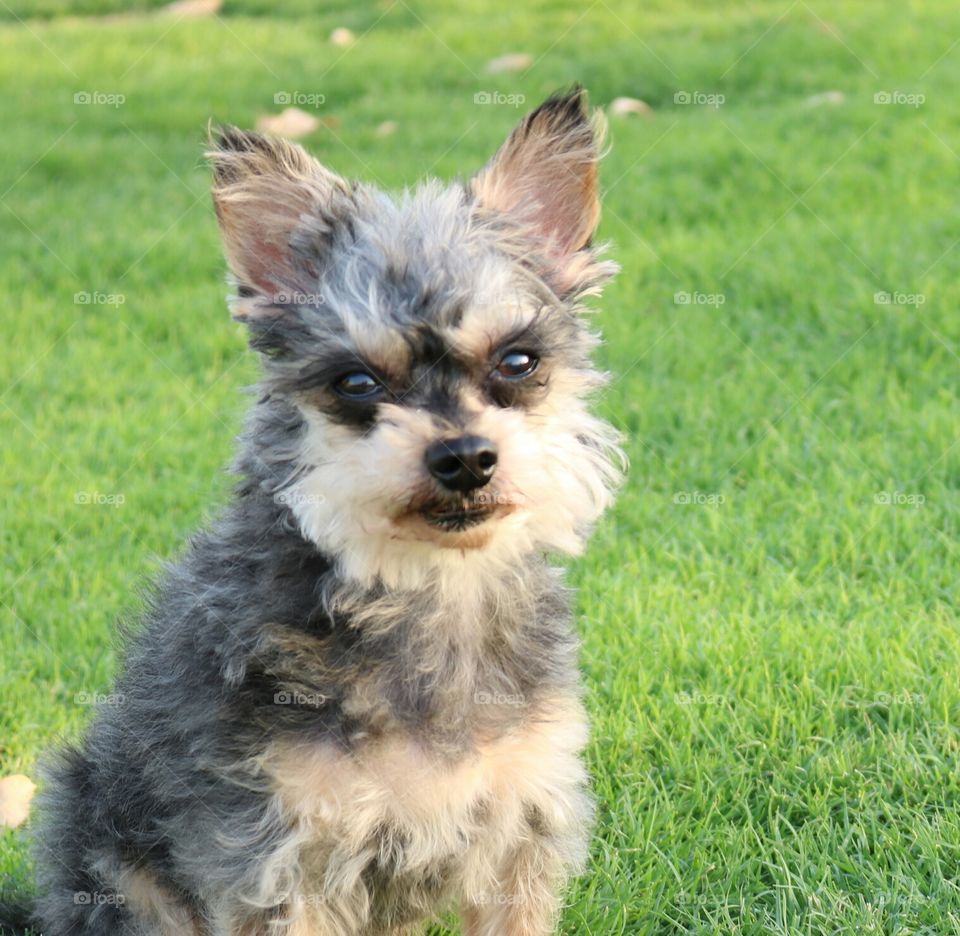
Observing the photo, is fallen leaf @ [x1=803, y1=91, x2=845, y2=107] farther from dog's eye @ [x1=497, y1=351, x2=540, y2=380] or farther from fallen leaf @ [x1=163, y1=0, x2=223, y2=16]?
dog's eye @ [x1=497, y1=351, x2=540, y2=380]

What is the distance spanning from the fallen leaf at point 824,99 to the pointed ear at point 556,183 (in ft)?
25.2

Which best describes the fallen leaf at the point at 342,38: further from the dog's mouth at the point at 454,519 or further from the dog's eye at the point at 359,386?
the dog's mouth at the point at 454,519

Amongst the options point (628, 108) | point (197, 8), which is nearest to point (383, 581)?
point (628, 108)

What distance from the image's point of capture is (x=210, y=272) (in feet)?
30.6

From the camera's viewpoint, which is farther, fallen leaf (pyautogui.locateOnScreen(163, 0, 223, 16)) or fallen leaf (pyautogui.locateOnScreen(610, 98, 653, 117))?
fallen leaf (pyautogui.locateOnScreen(163, 0, 223, 16))

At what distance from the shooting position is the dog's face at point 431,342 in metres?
3.34

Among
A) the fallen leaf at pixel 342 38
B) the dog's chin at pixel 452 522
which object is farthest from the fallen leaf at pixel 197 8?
the dog's chin at pixel 452 522

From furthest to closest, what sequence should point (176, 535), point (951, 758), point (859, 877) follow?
point (176, 535) < point (951, 758) < point (859, 877)

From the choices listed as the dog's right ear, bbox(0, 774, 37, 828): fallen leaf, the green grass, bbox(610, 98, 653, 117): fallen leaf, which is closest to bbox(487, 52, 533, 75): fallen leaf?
the green grass

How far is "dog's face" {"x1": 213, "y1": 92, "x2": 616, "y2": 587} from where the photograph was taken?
11.0ft

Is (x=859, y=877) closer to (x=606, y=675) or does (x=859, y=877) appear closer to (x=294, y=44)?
(x=606, y=675)

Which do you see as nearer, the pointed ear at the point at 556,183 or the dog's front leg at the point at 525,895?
the pointed ear at the point at 556,183

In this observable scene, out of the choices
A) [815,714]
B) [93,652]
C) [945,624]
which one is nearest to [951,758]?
[815,714]

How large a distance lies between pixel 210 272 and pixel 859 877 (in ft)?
21.5
